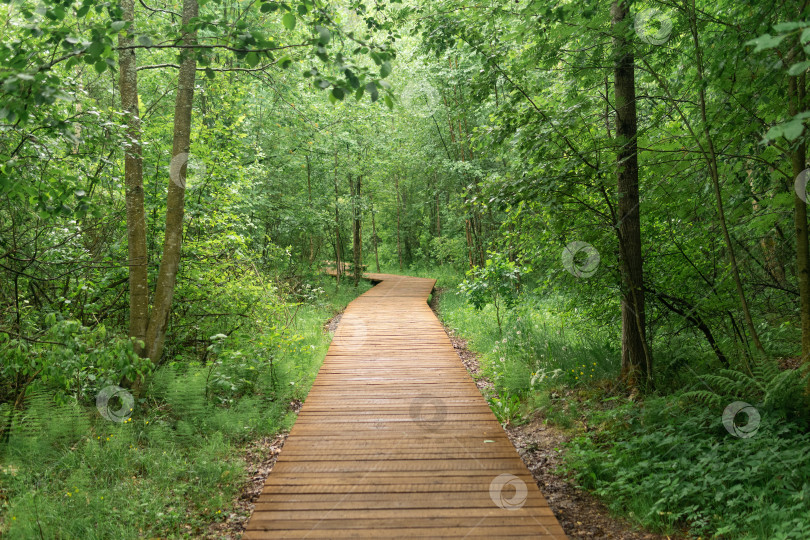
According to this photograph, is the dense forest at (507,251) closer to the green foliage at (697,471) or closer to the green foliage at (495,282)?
the green foliage at (697,471)

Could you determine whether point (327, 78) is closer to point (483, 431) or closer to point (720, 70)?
point (720, 70)

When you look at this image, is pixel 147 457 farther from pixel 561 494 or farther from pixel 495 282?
pixel 495 282

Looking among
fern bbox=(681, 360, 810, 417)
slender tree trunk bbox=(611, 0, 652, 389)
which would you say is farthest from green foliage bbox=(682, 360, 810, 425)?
slender tree trunk bbox=(611, 0, 652, 389)

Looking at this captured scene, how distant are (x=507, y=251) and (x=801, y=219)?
2927 millimetres

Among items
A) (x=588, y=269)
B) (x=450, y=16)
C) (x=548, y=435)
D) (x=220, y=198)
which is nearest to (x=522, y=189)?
(x=588, y=269)

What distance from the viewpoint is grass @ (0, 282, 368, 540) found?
3.46 meters

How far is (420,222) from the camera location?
3011cm

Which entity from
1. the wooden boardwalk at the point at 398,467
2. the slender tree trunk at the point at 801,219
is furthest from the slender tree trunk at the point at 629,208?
the wooden boardwalk at the point at 398,467

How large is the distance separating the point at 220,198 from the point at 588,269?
18.7 feet

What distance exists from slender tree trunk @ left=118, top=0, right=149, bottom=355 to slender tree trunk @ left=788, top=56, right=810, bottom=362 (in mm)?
6165

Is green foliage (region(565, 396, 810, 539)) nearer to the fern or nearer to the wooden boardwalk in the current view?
the fern

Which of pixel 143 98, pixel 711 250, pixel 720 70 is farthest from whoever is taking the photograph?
pixel 143 98

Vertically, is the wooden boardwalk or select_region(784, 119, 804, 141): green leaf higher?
select_region(784, 119, 804, 141): green leaf

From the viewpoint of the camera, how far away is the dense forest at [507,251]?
3191 mm
